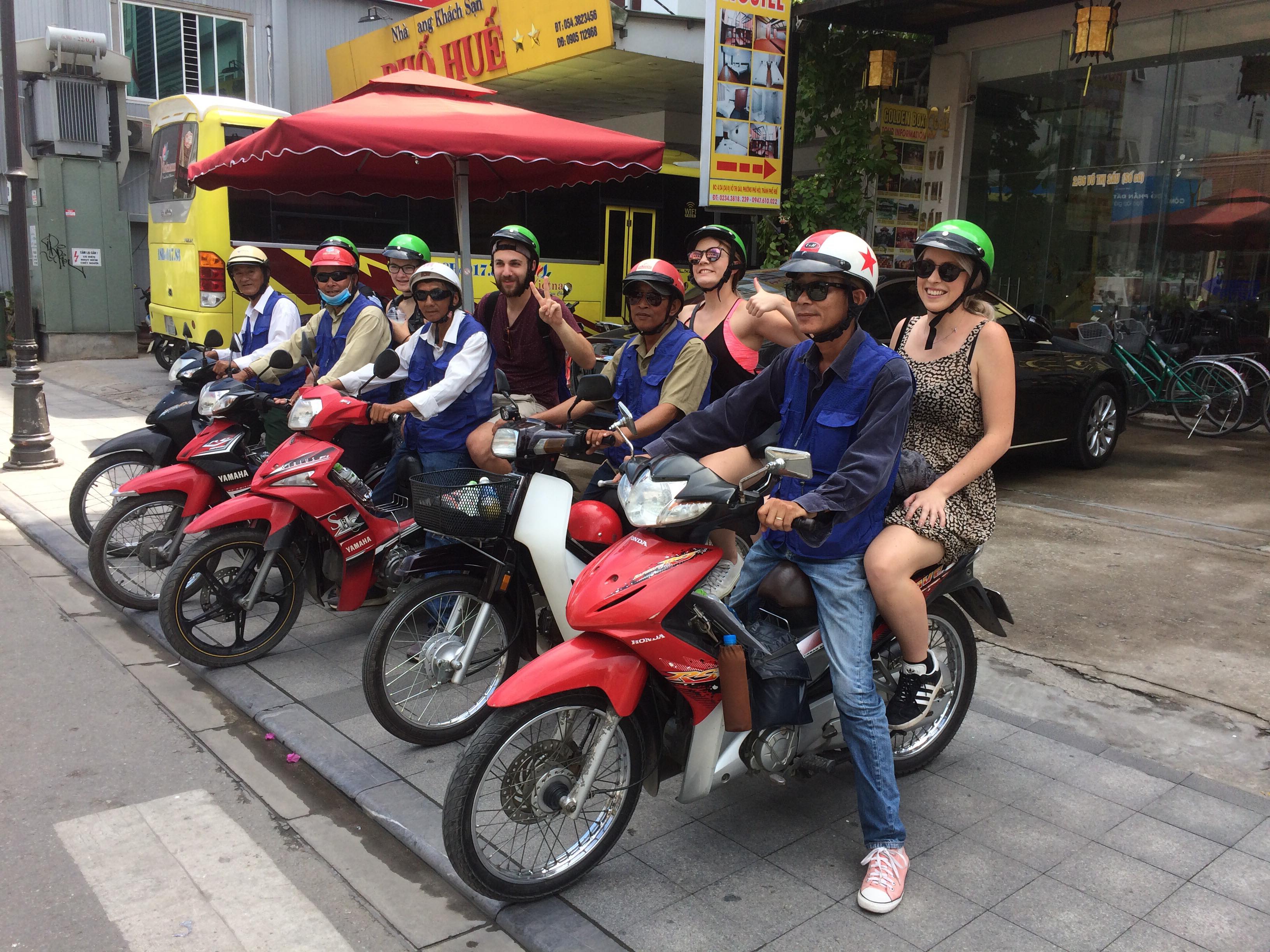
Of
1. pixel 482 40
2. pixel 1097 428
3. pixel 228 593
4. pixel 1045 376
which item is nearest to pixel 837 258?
pixel 228 593

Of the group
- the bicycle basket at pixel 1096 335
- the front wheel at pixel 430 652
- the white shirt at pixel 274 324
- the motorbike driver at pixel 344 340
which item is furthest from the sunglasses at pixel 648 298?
the bicycle basket at pixel 1096 335

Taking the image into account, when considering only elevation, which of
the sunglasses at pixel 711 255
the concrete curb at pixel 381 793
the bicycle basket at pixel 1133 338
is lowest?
the concrete curb at pixel 381 793

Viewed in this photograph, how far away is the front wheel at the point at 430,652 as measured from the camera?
3.91 metres

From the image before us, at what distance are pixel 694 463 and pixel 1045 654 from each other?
2.88 meters

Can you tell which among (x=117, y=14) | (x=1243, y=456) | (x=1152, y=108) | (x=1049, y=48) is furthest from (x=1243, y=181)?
(x=117, y=14)

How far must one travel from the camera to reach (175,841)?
349cm

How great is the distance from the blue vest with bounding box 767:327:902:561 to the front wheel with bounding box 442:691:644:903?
0.83 metres

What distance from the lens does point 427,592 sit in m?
3.94

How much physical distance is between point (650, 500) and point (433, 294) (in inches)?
91.6

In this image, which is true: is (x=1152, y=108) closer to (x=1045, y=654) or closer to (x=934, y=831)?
(x=1045, y=654)

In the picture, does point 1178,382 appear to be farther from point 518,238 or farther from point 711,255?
point 518,238

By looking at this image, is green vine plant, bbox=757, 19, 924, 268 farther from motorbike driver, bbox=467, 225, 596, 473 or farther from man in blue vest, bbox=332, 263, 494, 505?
man in blue vest, bbox=332, 263, 494, 505

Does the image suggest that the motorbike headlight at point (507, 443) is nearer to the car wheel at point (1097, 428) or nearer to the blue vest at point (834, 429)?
the blue vest at point (834, 429)

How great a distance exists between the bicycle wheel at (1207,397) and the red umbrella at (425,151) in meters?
6.39
